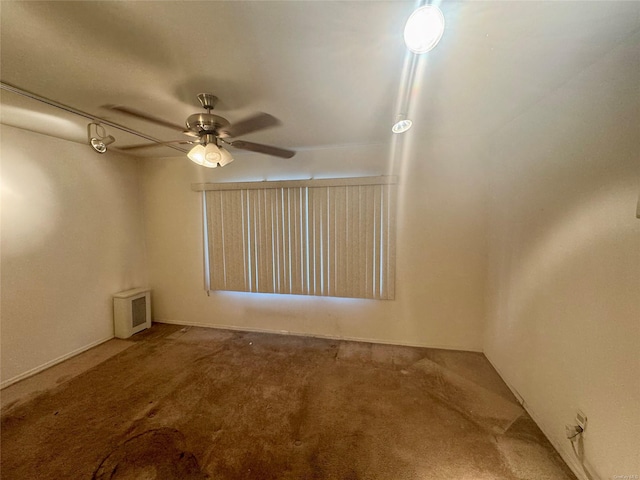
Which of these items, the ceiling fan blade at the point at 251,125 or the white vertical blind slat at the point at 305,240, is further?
the white vertical blind slat at the point at 305,240

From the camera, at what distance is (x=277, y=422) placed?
172cm

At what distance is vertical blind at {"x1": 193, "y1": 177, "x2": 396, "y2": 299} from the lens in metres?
2.73

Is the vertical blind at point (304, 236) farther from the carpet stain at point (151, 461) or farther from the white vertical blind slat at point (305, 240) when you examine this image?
the carpet stain at point (151, 461)

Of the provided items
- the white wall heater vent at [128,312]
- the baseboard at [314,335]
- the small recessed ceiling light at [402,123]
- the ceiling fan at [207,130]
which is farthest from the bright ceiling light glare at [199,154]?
the white wall heater vent at [128,312]

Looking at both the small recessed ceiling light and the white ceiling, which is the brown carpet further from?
the white ceiling

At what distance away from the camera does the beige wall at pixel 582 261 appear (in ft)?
3.65

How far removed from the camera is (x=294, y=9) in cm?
96

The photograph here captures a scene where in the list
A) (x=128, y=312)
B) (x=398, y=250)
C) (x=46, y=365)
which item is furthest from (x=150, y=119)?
(x=46, y=365)

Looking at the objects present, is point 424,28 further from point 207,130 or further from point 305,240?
point 305,240

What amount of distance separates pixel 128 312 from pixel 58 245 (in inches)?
41.0

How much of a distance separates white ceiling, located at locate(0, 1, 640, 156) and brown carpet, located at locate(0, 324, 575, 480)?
88.1 inches

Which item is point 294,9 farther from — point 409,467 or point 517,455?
point 517,455

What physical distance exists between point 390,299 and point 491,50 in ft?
7.39

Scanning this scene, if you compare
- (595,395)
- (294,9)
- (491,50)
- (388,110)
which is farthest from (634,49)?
(595,395)
